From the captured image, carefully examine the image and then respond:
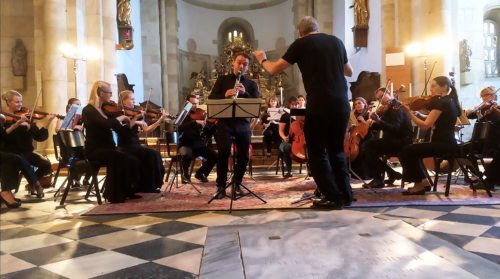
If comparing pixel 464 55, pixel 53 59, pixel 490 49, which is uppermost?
pixel 490 49

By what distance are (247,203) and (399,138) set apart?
7.06 feet

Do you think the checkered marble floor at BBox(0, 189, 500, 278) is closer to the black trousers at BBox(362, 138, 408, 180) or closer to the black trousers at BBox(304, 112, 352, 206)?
the black trousers at BBox(304, 112, 352, 206)

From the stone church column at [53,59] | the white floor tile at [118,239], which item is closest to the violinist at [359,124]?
the white floor tile at [118,239]

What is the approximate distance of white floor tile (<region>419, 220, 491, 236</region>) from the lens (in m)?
2.87

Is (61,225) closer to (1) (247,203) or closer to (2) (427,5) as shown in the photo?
(1) (247,203)

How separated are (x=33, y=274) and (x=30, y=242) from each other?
0.84 m

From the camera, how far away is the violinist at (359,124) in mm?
5410

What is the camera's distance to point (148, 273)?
2.17 metres

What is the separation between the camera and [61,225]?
3541 mm

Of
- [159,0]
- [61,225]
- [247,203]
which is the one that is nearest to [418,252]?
[247,203]

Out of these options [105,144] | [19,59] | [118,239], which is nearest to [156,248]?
[118,239]

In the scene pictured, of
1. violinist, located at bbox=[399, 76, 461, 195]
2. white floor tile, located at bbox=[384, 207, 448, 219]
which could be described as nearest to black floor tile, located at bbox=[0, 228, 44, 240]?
white floor tile, located at bbox=[384, 207, 448, 219]

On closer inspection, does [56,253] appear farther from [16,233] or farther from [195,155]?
[195,155]

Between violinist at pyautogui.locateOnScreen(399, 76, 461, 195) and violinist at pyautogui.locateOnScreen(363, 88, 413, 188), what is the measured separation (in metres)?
0.39
